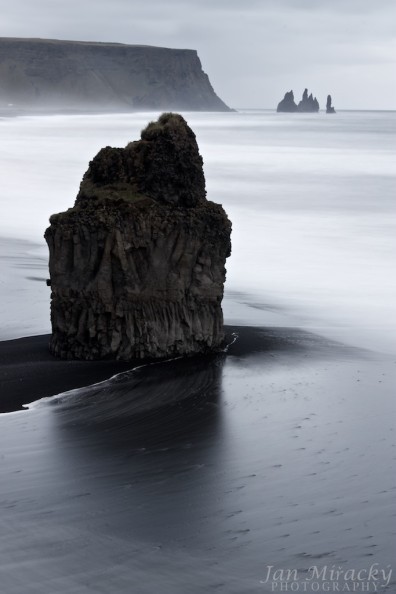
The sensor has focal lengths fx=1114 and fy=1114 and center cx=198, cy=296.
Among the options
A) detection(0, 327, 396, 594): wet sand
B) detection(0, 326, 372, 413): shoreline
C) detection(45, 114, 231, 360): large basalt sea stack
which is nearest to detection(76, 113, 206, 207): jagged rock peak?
detection(45, 114, 231, 360): large basalt sea stack

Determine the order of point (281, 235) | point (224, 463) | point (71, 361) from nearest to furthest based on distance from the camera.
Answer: point (224, 463)
point (71, 361)
point (281, 235)

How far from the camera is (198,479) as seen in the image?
376 inches

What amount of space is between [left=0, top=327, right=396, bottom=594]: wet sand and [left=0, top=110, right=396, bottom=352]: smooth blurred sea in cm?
353

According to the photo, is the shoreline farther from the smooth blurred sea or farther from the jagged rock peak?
the jagged rock peak

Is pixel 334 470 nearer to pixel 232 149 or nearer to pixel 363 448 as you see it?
pixel 363 448

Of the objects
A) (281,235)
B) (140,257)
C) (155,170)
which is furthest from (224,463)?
(281,235)

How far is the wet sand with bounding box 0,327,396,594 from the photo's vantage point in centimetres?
789

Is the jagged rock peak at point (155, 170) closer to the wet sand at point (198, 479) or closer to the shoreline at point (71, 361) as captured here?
the shoreline at point (71, 361)

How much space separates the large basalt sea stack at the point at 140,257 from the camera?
13.0m

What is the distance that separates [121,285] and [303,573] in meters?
5.86

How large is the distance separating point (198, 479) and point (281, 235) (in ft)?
69.5

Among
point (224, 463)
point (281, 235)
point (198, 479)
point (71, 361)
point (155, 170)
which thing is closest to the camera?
point (198, 479)

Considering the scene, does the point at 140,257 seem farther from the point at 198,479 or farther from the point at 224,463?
the point at 198,479

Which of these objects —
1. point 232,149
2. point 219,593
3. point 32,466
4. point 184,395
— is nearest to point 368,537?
point 219,593
